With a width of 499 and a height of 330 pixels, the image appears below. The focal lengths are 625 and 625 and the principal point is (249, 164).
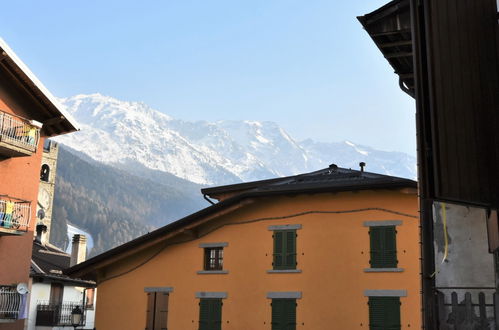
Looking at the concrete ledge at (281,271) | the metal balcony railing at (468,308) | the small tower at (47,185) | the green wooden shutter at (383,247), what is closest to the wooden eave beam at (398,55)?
the metal balcony railing at (468,308)

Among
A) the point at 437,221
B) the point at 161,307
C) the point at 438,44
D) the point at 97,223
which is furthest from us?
the point at 97,223

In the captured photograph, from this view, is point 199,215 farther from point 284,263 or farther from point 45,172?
point 45,172

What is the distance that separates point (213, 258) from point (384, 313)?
665 centimetres

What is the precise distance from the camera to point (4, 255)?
920 inches

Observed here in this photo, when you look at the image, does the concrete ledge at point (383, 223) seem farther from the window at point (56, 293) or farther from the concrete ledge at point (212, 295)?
the window at point (56, 293)

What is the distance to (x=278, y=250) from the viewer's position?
2203 centimetres

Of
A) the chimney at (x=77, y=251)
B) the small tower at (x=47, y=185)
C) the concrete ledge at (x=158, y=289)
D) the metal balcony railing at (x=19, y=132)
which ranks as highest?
the small tower at (x=47, y=185)

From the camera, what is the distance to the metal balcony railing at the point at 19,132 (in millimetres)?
23219

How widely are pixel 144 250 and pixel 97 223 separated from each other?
152855 mm

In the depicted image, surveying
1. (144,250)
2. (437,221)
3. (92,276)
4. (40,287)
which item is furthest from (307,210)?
(40,287)

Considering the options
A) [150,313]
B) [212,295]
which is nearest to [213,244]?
[212,295]

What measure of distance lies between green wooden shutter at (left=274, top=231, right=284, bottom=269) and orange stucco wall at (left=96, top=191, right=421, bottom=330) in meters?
0.22

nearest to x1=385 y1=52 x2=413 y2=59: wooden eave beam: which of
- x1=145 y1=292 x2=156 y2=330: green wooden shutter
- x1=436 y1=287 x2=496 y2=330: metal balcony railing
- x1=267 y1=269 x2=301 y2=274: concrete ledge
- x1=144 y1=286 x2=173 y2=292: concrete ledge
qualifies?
x1=436 y1=287 x2=496 y2=330: metal balcony railing

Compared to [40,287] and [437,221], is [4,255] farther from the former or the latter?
[437,221]
